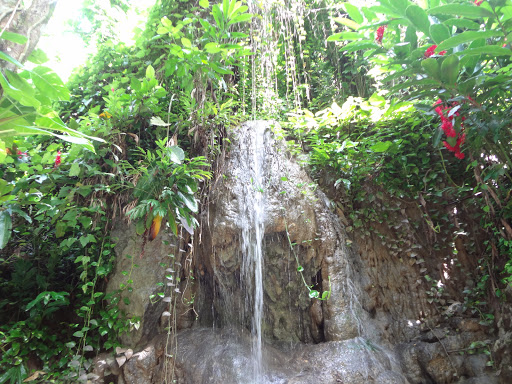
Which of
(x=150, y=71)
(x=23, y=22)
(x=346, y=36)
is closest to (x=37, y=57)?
(x=23, y=22)

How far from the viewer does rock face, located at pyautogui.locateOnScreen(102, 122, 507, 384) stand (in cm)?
263

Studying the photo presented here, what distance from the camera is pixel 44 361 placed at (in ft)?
8.41

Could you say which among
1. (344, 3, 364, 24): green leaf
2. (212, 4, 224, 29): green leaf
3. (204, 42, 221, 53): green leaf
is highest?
(212, 4, 224, 29): green leaf

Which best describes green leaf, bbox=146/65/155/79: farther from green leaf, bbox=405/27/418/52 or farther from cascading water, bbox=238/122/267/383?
green leaf, bbox=405/27/418/52

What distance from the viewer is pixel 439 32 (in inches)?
79.0

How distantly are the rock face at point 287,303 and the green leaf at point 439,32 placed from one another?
168cm

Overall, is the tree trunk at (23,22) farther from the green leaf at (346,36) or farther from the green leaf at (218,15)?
the green leaf at (218,15)

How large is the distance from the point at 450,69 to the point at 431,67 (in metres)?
0.12

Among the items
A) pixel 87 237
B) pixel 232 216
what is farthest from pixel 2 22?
pixel 232 216

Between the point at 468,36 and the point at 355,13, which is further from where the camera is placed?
the point at 355,13

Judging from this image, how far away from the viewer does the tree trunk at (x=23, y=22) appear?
118 centimetres

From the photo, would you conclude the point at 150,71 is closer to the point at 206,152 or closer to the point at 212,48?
the point at 212,48

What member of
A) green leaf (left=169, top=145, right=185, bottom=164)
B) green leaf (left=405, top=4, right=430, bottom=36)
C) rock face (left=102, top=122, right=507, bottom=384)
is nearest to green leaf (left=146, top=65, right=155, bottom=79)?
green leaf (left=169, top=145, right=185, bottom=164)

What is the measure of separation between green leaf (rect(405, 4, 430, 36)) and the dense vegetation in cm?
1
